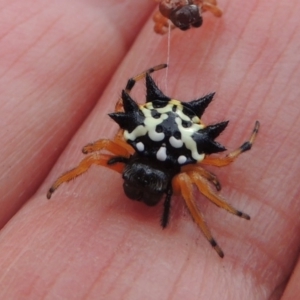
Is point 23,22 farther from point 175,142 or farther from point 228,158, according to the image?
point 228,158

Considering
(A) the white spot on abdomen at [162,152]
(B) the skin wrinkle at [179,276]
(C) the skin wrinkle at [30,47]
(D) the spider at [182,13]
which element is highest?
(D) the spider at [182,13]

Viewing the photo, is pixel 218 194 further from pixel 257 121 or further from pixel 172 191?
pixel 257 121

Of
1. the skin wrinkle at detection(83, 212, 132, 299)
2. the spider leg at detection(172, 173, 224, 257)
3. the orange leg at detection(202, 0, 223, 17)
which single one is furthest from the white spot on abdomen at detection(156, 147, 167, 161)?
the orange leg at detection(202, 0, 223, 17)

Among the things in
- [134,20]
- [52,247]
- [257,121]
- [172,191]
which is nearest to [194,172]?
[172,191]

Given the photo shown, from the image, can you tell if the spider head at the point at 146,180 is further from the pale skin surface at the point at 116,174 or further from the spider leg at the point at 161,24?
the spider leg at the point at 161,24

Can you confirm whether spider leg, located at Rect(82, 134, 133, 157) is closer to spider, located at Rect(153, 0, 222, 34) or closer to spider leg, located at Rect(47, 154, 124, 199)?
spider leg, located at Rect(47, 154, 124, 199)

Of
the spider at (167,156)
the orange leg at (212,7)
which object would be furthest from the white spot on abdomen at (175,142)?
the orange leg at (212,7)

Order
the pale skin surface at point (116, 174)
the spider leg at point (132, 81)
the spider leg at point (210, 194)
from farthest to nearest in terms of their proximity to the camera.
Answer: the spider leg at point (132, 81) < the spider leg at point (210, 194) < the pale skin surface at point (116, 174)
